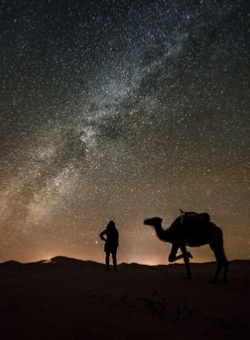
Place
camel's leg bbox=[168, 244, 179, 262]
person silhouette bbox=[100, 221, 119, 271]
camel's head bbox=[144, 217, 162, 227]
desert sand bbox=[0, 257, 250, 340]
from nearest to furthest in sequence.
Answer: desert sand bbox=[0, 257, 250, 340], camel's leg bbox=[168, 244, 179, 262], camel's head bbox=[144, 217, 162, 227], person silhouette bbox=[100, 221, 119, 271]

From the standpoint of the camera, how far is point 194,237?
10305mm

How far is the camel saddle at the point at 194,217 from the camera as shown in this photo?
34.0 ft

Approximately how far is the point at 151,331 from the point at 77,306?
1.69 metres

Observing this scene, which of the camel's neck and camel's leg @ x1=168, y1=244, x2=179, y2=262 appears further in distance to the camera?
the camel's neck

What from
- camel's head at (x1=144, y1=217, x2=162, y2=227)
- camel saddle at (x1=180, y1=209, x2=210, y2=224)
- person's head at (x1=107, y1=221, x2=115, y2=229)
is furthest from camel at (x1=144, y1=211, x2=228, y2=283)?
person's head at (x1=107, y1=221, x2=115, y2=229)

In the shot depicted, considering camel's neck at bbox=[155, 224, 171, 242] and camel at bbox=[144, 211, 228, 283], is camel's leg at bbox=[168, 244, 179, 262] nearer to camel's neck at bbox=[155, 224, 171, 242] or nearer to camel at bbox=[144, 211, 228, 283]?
camel at bbox=[144, 211, 228, 283]

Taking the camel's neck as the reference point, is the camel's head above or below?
above

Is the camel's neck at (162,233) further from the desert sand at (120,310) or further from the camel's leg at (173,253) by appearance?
the desert sand at (120,310)

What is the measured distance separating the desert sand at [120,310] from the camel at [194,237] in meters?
1.21

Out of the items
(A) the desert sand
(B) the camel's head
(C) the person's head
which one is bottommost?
(A) the desert sand

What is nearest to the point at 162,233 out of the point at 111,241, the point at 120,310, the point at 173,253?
the point at 173,253

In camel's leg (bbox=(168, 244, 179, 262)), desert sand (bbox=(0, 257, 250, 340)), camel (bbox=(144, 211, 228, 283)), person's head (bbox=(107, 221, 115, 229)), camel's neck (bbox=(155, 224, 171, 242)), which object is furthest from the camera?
person's head (bbox=(107, 221, 115, 229))

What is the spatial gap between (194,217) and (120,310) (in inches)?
208

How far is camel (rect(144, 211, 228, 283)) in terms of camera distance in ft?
33.0
